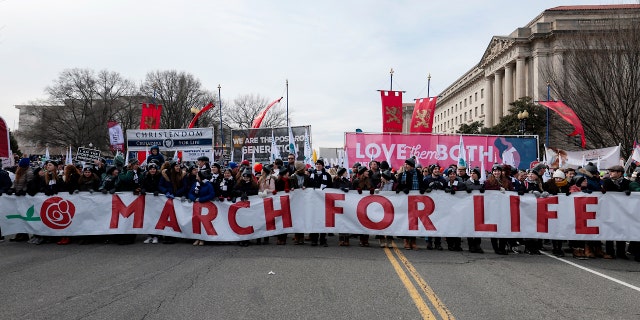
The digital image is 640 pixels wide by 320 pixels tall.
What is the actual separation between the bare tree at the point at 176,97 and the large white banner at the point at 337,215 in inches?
2101

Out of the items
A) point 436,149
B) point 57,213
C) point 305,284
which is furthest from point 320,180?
point 436,149

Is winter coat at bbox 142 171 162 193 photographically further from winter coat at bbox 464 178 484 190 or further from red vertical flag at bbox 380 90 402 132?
red vertical flag at bbox 380 90 402 132

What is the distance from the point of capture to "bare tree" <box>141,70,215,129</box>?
62.0 meters

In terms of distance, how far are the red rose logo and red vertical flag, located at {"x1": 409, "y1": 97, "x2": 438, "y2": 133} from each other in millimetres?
13797

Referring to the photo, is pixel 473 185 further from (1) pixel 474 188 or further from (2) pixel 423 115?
(2) pixel 423 115

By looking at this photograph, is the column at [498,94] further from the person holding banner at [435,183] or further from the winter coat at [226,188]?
the winter coat at [226,188]

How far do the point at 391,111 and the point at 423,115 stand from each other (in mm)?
1479

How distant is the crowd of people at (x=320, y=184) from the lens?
362 inches

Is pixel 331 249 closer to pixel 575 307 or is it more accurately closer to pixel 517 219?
pixel 517 219

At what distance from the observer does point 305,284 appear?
5867 mm

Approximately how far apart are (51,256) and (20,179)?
3.17m

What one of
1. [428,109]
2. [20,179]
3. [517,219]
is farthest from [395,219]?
[428,109]

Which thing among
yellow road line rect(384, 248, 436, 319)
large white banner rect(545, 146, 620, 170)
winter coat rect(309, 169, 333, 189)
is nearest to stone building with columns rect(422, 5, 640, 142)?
large white banner rect(545, 146, 620, 170)

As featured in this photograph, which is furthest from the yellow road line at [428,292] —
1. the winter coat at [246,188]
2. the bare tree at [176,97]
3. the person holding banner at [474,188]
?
the bare tree at [176,97]
